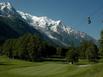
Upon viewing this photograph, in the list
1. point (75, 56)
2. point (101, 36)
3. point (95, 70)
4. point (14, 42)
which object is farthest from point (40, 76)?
point (14, 42)

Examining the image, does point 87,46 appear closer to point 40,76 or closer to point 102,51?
point 102,51

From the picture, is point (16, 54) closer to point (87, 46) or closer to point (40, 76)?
point (87, 46)

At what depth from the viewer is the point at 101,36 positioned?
8756 centimetres

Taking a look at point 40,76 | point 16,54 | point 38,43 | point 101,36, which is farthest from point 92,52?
point 40,76

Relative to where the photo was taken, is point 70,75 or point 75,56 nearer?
point 70,75

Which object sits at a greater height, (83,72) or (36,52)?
(36,52)

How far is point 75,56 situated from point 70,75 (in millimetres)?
88128

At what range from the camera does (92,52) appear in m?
158

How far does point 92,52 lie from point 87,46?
14794 millimetres

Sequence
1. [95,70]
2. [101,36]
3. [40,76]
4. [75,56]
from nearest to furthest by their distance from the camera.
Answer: [95,70]
[40,76]
[101,36]
[75,56]

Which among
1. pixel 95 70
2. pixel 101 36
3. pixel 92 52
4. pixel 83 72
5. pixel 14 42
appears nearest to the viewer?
pixel 95 70

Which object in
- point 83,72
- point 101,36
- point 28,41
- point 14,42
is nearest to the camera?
point 83,72

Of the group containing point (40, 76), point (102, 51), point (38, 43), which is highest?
point (38, 43)

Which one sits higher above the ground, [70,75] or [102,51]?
[102,51]
